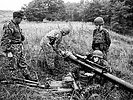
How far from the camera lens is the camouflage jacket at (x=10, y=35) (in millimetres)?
4816

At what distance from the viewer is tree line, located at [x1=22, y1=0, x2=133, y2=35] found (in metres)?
23.1

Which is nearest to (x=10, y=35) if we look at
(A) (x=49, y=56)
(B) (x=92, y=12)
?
(A) (x=49, y=56)

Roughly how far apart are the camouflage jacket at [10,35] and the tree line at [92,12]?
677 inches

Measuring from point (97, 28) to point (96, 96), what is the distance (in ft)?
8.99

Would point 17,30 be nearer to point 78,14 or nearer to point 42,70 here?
point 42,70

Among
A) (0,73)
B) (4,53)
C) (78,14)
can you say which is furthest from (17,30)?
(78,14)

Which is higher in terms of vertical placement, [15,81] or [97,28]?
[97,28]

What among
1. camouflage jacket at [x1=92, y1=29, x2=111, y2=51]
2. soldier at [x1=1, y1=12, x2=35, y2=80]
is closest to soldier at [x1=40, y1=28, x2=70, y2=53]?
camouflage jacket at [x1=92, y1=29, x2=111, y2=51]

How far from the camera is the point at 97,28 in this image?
6.56 m

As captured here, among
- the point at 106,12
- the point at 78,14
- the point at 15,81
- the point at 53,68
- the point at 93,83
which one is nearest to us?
the point at 15,81

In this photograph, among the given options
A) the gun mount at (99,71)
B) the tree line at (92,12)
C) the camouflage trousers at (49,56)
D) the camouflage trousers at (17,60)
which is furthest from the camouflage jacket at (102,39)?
the tree line at (92,12)

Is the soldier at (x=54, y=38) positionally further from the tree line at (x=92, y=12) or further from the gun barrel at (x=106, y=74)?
the tree line at (x=92, y=12)

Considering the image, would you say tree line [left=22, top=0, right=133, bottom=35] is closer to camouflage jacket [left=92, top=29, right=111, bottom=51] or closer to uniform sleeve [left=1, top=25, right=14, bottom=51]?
camouflage jacket [left=92, top=29, right=111, bottom=51]

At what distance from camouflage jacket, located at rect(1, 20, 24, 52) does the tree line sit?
1719 centimetres
